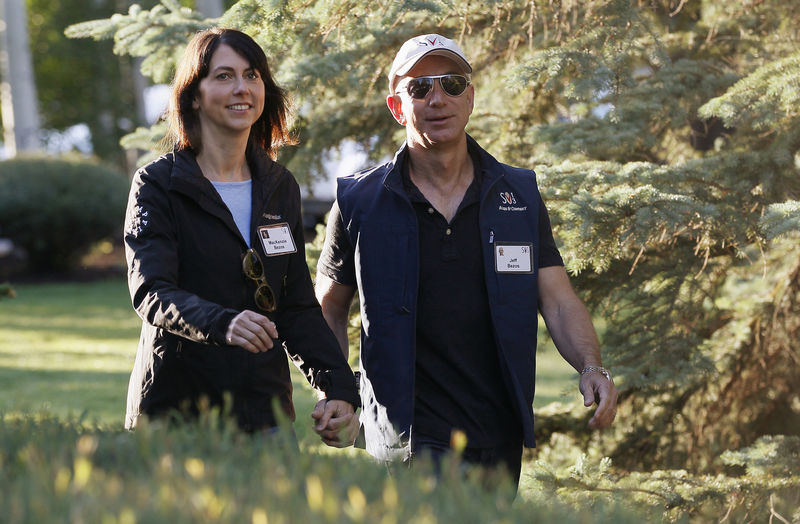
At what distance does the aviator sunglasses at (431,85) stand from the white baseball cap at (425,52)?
5 cm

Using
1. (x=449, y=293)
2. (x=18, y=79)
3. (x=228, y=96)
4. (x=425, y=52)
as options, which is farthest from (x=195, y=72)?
(x=18, y=79)

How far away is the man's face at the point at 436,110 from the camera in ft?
11.9

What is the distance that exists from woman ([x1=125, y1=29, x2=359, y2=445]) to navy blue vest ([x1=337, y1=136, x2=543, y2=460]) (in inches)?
7.0

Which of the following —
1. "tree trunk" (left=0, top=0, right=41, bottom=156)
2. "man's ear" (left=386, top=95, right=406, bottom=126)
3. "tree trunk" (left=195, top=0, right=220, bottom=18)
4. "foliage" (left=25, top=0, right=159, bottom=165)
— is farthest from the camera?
"foliage" (left=25, top=0, right=159, bottom=165)

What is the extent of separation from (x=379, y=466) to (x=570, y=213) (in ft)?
8.74

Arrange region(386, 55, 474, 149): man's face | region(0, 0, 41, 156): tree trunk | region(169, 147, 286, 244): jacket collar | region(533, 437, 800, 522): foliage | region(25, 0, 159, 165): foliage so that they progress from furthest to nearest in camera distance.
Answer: region(25, 0, 159, 165): foliage < region(0, 0, 41, 156): tree trunk < region(533, 437, 800, 522): foliage < region(386, 55, 474, 149): man's face < region(169, 147, 286, 244): jacket collar

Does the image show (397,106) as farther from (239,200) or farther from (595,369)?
(595,369)

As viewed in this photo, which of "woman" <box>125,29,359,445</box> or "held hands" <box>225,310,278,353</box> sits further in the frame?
"woman" <box>125,29,359,445</box>

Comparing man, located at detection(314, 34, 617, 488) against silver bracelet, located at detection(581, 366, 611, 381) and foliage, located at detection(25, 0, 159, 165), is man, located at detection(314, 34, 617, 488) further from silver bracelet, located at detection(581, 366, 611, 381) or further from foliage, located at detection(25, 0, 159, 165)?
foliage, located at detection(25, 0, 159, 165)

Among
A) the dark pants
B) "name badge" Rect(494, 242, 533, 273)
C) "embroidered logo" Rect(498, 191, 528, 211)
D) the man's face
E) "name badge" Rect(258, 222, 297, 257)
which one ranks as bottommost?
the dark pants

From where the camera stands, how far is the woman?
3.14m

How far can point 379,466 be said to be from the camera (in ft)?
7.25

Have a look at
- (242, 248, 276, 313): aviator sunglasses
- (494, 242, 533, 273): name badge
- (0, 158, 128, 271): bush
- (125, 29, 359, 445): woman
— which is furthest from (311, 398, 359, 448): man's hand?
(0, 158, 128, 271): bush

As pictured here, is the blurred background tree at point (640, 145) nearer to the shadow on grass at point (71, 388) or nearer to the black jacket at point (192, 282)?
the black jacket at point (192, 282)
